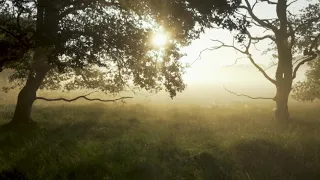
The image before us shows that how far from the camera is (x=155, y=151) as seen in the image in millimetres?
10984

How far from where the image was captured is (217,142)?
12.2m

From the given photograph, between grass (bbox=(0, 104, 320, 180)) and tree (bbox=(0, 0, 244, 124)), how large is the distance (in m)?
2.28

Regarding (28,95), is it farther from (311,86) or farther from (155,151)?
(311,86)

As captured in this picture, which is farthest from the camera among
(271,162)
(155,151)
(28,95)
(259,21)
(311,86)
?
(311,86)

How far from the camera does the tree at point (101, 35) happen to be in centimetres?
1012

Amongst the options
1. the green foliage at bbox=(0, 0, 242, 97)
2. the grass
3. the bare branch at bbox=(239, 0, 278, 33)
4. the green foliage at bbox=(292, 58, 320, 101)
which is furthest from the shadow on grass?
the green foliage at bbox=(292, 58, 320, 101)

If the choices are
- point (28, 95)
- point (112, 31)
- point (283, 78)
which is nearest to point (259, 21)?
point (283, 78)

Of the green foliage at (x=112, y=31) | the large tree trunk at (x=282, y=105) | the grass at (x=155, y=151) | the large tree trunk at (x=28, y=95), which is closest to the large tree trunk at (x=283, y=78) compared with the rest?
the large tree trunk at (x=282, y=105)

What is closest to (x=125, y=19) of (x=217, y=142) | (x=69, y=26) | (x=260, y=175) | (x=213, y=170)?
(x=69, y=26)

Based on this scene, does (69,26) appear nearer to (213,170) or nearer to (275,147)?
(213,170)

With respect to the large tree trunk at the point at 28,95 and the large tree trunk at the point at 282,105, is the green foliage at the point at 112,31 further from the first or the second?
the large tree trunk at the point at 282,105

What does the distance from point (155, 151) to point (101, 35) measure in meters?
4.79

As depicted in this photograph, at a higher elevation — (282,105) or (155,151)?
(282,105)

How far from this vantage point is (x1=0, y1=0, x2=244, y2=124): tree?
1012 centimetres
